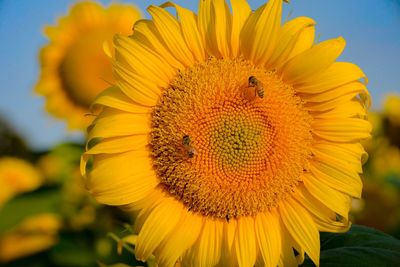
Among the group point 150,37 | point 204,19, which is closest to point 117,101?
point 150,37

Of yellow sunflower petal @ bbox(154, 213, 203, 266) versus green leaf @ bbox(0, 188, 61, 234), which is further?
green leaf @ bbox(0, 188, 61, 234)

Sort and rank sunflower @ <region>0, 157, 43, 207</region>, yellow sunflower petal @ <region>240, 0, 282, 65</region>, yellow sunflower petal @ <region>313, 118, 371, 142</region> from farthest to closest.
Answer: sunflower @ <region>0, 157, 43, 207</region> → yellow sunflower petal @ <region>313, 118, 371, 142</region> → yellow sunflower petal @ <region>240, 0, 282, 65</region>

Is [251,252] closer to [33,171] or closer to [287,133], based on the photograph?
[287,133]

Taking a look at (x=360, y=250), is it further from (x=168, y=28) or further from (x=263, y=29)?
(x=168, y=28)

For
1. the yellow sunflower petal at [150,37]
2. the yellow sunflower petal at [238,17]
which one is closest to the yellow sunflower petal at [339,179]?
the yellow sunflower petal at [238,17]

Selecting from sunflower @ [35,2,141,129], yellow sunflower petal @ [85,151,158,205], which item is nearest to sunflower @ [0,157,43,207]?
sunflower @ [35,2,141,129]

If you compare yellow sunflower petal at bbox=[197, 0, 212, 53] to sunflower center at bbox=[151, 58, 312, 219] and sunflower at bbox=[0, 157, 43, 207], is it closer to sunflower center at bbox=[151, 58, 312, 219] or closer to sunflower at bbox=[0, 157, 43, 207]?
sunflower center at bbox=[151, 58, 312, 219]

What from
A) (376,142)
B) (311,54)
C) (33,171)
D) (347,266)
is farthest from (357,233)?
(33,171)
